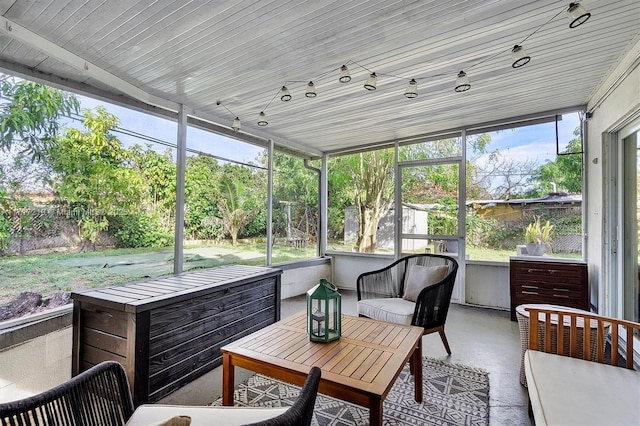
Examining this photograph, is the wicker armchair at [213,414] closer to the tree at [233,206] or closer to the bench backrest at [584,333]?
the bench backrest at [584,333]

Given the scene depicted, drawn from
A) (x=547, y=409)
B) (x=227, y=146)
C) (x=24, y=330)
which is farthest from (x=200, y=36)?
(x=547, y=409)

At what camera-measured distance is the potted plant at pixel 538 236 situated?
4.16 m

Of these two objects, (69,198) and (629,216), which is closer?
(69,198)

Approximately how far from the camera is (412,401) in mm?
2188

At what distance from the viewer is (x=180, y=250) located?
11.6 feet

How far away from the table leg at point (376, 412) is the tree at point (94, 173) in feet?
9.11

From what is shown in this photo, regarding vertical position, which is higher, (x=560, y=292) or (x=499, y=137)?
(x=499, y=137)

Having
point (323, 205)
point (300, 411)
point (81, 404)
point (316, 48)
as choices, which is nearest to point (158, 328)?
point (81, 404)

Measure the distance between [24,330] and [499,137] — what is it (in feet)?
18.5

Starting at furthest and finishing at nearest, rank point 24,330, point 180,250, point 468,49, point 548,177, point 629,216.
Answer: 1. point 548,177
2. point 180,250
3. point 629,216
4. point 468,49
5. point 24,330

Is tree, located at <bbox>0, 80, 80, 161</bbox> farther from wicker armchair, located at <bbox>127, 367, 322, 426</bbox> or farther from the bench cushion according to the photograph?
the bench cushion

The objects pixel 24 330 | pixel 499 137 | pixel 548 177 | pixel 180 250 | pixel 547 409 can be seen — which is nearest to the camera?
pixel 547 409

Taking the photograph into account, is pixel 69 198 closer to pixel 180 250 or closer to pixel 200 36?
pixel 180 250

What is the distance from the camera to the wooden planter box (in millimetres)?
2084
